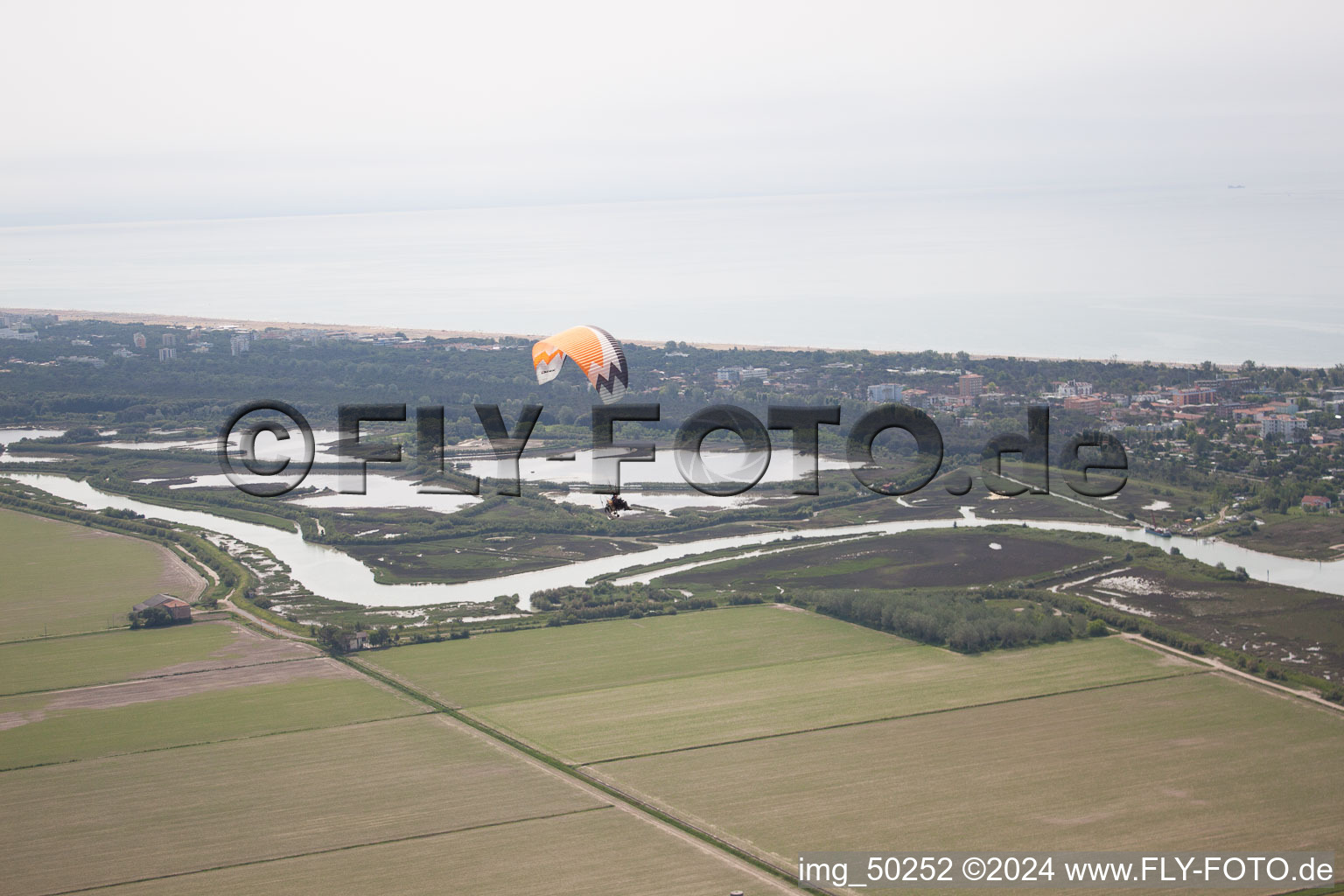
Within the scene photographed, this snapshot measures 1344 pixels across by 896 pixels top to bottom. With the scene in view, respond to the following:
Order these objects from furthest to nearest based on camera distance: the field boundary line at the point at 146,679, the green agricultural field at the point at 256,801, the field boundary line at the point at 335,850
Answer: the field boundary line at the point at 146,679
the green agricultural field at the point at 256,801
the field boundary line at the point at 335,850

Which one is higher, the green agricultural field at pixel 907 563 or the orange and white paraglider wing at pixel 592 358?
the orange and white paraglider wing at pixel 592 358

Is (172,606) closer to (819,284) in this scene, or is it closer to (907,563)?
(907,563)

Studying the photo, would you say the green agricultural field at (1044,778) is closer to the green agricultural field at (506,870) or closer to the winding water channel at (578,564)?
the green agricultural field at (506,870)

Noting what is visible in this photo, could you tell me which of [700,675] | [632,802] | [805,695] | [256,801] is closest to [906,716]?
[805,695]

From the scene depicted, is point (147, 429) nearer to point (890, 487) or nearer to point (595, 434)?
point (595, 434)

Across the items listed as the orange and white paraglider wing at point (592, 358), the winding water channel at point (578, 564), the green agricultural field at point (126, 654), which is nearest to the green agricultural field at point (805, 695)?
the orange and white paraglider wing at point (592, 358)

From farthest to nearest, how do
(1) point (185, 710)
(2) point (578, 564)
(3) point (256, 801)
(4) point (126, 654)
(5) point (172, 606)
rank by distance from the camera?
1. (2) point (578, 564)
2. (5) point (172, 606)
3. (4) point (126, 654)
4. (1) point (185, 710)
5. (3) point (256, 801)
